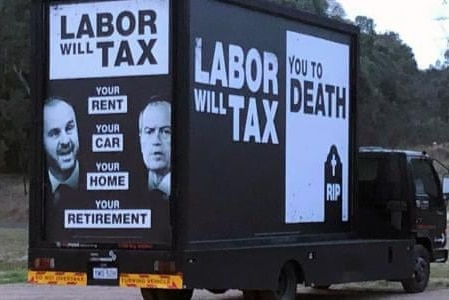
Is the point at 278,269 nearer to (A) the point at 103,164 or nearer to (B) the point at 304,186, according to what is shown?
(B) the point at 304,186

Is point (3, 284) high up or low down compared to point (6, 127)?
down

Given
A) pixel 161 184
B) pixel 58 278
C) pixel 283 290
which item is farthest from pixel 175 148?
pixel 283 290

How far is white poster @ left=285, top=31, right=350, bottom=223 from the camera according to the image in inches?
574

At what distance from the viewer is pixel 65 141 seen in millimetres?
13297

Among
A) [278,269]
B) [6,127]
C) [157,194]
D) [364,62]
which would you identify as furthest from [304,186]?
[6,127]

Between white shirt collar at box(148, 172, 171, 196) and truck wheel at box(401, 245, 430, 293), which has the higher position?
white shirt collar at box(148, 172, 171, 196)

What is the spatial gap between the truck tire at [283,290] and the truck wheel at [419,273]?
3.41m

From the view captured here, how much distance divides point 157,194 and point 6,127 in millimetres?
53941

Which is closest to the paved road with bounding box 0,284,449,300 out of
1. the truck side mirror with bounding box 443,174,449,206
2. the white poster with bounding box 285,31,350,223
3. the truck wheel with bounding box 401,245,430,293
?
the truck wheel with bounding box 401,245,430,293

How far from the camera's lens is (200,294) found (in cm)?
1736

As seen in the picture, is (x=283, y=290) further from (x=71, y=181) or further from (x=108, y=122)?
(x=108, y=122)

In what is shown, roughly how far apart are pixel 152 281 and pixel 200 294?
4883 mm

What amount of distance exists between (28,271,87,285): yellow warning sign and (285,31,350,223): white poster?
117 inches

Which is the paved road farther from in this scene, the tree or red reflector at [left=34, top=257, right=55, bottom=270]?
the tree
